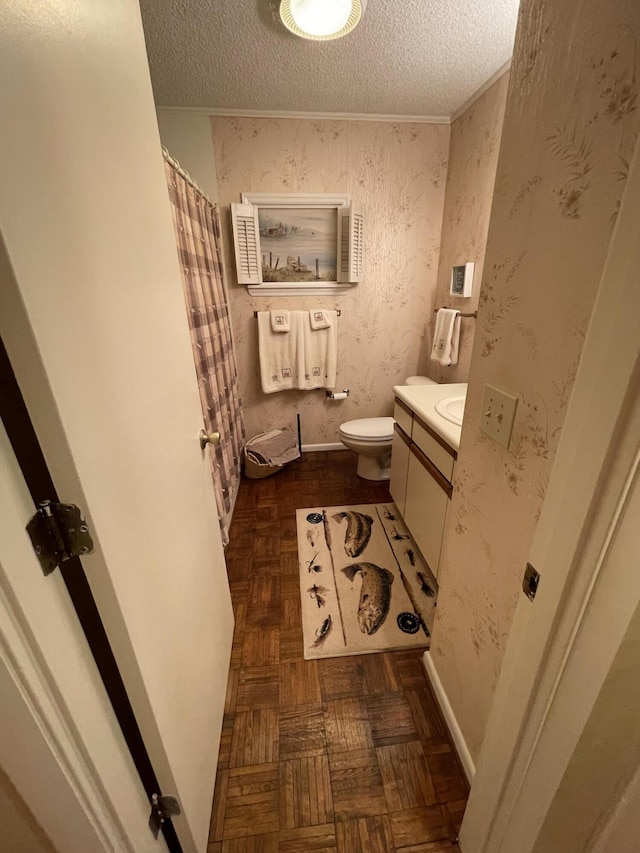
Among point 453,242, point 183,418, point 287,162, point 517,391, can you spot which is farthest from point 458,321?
point 183,418

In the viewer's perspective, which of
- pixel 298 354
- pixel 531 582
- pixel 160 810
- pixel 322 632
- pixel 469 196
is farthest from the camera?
pixel 298 354

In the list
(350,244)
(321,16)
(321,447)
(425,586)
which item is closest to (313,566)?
(425,586)

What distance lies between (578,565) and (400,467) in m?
1.49

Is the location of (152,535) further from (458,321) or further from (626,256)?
(458,321)

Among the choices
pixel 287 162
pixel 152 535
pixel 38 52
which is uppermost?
pixel 287 162

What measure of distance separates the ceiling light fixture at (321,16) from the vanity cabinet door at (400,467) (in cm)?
169

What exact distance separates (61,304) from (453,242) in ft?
8.10

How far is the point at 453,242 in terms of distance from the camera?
229 cm

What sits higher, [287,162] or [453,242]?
[287,162]

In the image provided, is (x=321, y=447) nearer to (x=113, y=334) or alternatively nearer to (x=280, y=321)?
(x=280, y=321)

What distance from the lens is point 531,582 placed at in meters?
0.56

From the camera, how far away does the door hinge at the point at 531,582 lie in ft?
1.79

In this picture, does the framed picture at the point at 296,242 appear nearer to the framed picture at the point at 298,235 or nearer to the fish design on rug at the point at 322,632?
the framed picture at the point at 298,235

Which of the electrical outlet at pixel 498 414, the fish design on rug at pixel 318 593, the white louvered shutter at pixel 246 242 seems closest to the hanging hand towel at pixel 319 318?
the white louvered shutter at pixel 246 242
